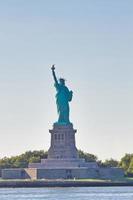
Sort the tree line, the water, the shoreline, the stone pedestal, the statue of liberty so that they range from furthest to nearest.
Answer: the tree line → the statue of liberty → the stone pedestal → the shoreline → the water

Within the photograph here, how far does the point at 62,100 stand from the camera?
172 m

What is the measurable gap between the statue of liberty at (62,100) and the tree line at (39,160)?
15.7 m

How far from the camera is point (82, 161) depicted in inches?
6752

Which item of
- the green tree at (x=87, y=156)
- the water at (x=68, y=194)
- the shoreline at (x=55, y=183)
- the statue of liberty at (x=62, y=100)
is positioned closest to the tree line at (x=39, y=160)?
the green tree at (x=87, y=156)

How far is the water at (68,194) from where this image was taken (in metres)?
132

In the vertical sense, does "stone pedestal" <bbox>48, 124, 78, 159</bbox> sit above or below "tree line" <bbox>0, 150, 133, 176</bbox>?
below

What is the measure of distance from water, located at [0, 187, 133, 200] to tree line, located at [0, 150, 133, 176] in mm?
28279

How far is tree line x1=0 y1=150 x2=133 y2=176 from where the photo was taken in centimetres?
18938

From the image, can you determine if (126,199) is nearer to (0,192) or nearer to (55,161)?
(0,192)

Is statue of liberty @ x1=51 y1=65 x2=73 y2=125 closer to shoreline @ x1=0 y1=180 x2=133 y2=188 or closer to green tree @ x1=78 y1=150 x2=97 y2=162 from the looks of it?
shoreline @ x1=0 y1=180 x2=133 y2=188

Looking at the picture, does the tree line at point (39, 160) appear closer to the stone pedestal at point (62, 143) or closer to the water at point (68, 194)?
the stone pedestal at point (62, 143)

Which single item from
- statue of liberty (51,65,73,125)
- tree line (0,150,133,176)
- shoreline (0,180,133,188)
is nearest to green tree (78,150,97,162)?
tree line (0,150,133,176)

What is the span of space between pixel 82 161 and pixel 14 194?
1141 inches

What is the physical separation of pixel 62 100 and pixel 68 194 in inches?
1280
